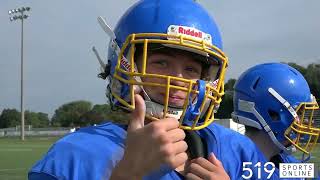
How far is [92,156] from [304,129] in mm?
2042

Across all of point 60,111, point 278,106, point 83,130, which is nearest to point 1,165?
point 278,106

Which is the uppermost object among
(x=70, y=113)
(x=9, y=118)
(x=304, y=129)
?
(x=304, y=129)

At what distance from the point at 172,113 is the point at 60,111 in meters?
72.1

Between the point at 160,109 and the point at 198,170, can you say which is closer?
the point at 198,170

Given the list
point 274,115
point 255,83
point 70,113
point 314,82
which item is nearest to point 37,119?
point 70,113

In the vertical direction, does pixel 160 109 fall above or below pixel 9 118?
above

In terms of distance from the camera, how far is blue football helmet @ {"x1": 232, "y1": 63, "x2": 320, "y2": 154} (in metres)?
3.44

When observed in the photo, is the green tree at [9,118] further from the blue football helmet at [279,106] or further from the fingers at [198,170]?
the fingers at [198,170]

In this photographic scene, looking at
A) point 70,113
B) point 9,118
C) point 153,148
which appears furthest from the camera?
point 9,118

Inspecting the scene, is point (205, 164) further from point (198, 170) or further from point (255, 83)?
point (255, 83)

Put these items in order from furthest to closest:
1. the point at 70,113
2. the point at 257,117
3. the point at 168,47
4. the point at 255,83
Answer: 1. the point at 70,113
2. the point at 255,83
3. the point at 257,117
4. the point at 168,47

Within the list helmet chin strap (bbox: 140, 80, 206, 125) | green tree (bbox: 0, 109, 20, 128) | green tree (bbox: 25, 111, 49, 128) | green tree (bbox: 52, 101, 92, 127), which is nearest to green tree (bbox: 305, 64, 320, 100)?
helmet chin strap (bbox: 140, 80, 206, 125)

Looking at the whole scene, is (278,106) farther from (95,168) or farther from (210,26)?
(95,168)

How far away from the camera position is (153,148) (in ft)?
4.63
